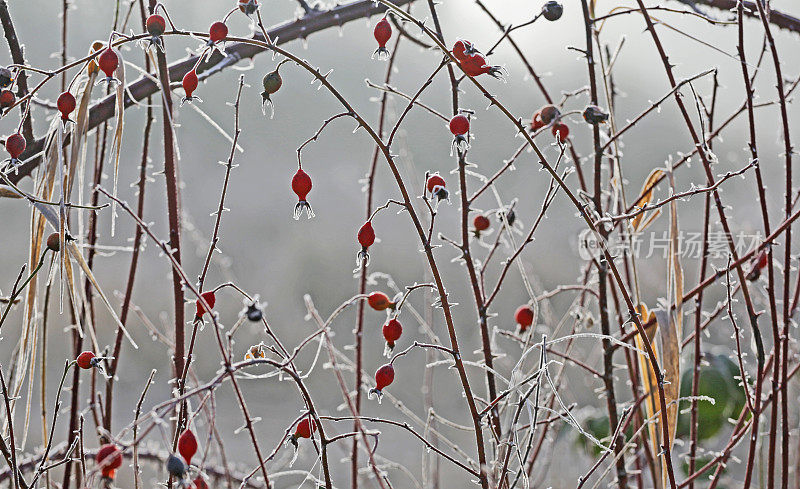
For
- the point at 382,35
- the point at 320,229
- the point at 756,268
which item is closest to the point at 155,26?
the point at 382,35

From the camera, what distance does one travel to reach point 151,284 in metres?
1.92

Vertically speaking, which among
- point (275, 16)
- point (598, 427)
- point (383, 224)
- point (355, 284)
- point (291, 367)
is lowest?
point (598, 427)

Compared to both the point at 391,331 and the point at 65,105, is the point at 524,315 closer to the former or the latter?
the point at 391,331

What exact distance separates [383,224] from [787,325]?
1.56 meters

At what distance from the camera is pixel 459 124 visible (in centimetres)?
40

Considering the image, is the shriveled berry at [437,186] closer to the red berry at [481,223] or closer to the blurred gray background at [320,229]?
the red berry at [481,223]

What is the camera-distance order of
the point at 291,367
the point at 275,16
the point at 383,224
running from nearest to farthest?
the point at 291,367 → the point at 275,16 → the point at 383,224

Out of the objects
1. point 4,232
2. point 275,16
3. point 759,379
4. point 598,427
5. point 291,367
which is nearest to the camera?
point 291,367

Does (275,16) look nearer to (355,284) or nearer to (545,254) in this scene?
(355,284)

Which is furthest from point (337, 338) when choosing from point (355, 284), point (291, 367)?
point (291, 367)

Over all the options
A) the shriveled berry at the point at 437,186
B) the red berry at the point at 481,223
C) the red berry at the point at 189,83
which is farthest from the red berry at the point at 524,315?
the red berry at the point at 189,83

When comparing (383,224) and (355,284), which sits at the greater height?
(383,224)

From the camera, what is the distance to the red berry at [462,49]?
41 cm

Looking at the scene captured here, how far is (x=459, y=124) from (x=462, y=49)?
47mm
